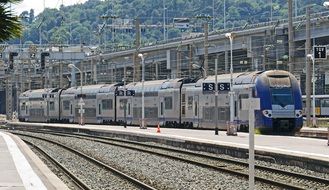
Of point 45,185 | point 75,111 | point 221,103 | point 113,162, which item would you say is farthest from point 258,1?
point 45,185

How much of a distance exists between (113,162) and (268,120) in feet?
44.4

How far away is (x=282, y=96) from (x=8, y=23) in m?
32.0

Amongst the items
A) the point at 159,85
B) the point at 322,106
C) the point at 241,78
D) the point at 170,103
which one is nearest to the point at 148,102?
the point at 159,85

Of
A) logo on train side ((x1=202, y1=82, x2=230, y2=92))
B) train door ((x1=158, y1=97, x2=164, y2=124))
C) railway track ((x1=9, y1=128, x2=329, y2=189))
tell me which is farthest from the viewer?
train door ((x1=158, y1=97, x2=164, y2=124))

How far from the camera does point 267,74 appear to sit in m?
41.8

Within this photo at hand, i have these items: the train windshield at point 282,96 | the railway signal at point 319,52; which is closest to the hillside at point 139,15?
the railway signal at point 319,52

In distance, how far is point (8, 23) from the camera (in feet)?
36.3

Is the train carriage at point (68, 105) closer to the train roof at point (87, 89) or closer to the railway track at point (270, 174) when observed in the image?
the train roof at point (87, 89)

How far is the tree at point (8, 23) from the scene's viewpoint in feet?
36.1

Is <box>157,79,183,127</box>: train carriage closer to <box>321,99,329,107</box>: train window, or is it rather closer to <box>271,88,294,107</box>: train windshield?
<box>271,88,294,107</box>: train windshield

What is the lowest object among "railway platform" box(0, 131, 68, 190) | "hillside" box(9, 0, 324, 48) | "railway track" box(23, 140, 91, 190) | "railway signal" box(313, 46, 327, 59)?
"railway track" box(23, 140, 91, 190)

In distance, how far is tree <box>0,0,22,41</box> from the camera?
36.1ft

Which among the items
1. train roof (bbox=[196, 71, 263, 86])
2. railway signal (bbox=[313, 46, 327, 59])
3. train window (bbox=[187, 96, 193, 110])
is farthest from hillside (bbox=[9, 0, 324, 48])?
train roof (bbox=[196, 71, 263, 86])

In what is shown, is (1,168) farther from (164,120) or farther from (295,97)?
(164,120)
